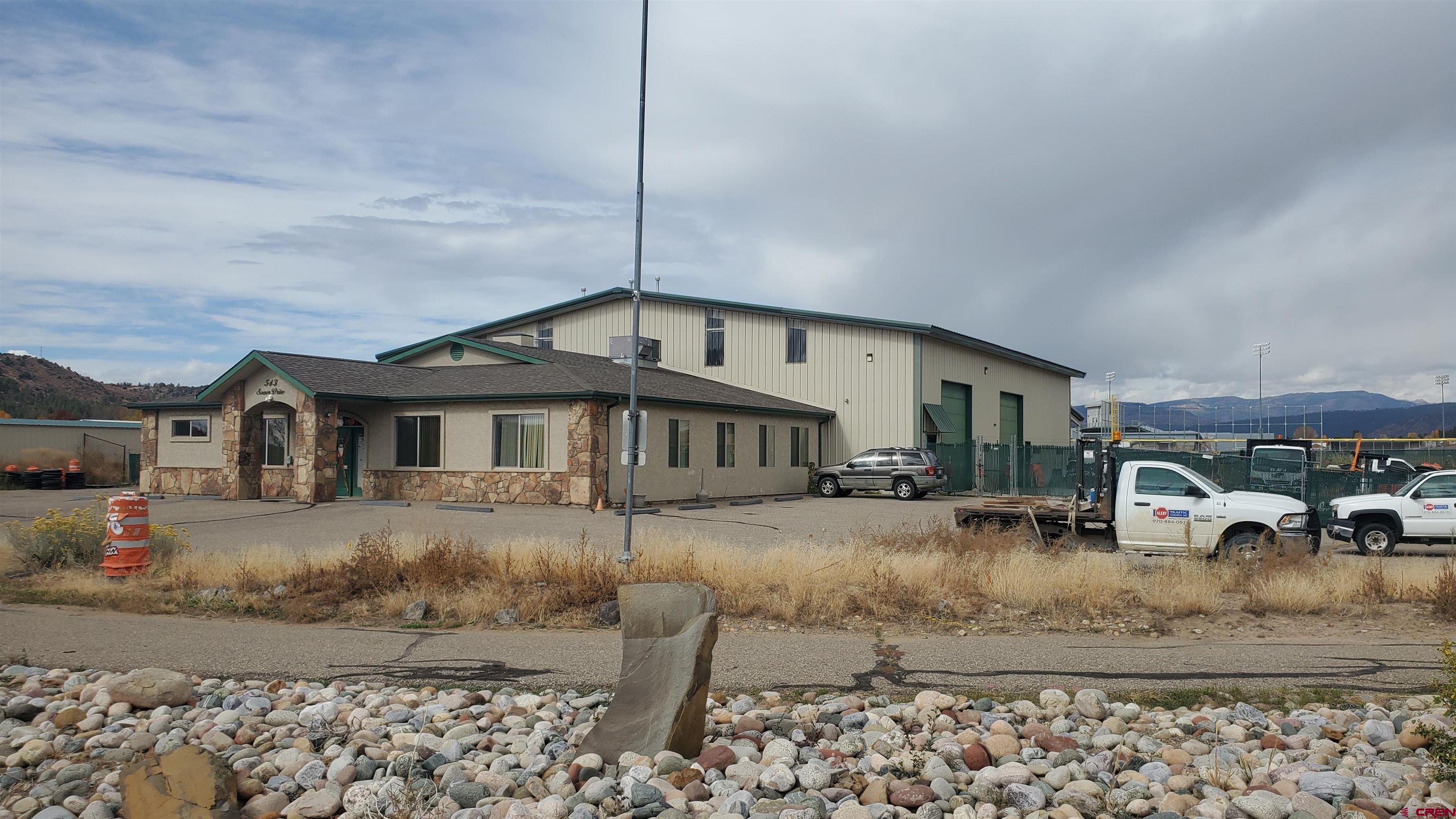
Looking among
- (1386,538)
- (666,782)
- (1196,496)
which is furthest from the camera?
(1386,538)

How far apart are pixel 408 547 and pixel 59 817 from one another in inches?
311

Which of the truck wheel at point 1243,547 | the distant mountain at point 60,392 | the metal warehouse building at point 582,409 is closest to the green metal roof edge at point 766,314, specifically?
the metal warehouse building at point 582,409

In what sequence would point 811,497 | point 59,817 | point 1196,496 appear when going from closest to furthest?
point 59,817 → point 1196,496 → point 811,497

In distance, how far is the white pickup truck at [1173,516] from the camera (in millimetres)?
14383

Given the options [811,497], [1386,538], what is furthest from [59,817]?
[811,497]

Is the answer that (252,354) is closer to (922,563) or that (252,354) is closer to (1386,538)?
(922,563)

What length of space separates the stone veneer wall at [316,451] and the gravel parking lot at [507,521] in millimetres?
433

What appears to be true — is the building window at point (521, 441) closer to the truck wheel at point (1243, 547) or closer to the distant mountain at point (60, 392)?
the truck wheel at point (1243, 547)

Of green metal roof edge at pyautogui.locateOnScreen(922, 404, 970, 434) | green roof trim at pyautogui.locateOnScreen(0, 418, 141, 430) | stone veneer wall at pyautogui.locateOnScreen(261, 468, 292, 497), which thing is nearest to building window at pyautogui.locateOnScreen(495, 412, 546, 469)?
stone veneer wall at pyautogui.locateOnScreen(261, 468, 292, 497)

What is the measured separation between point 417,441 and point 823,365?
15.5 metres

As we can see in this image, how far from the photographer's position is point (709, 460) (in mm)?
29859

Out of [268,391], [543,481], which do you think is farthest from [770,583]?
[268,391]

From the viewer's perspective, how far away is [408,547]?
1300 centimetres

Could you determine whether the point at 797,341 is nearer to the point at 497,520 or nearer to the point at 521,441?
the point at 521,441
